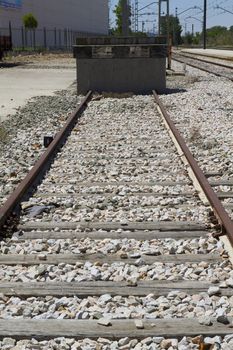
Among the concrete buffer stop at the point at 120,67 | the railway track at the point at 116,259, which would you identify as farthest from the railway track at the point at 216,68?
the railway track at the point at 116,259

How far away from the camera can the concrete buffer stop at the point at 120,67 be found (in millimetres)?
20016

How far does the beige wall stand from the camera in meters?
72.3

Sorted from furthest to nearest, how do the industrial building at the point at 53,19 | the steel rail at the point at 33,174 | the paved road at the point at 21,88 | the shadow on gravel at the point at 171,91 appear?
the industrial building at the point at 53,19 → the shadow on gravel at the point at 171,91 → the paved road at the point at 21,88 → the steel rail at the point at 33,174

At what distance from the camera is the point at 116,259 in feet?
15.9

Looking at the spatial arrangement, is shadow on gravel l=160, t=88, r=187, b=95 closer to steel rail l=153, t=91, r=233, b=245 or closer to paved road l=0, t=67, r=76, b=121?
paved road l=0, t=67, r=76, b=121

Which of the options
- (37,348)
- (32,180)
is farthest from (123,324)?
(32,180)

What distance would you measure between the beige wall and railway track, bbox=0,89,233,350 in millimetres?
61401

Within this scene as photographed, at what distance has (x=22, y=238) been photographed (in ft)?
17.6

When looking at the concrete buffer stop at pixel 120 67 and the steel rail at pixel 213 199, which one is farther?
the concrete buffer stop at pixel 120 67

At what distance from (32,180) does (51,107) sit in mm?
9304

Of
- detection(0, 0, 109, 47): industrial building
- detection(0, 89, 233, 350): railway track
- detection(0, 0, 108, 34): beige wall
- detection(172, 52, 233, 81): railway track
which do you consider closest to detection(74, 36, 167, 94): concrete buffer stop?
detection(172, 52, 233, 81): railway track

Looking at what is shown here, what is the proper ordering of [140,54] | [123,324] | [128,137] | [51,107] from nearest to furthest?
[123,324]
[128,137]
[51,107]
[140,54]

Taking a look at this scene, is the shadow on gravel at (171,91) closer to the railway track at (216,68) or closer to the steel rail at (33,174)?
the railway track at (216,68)

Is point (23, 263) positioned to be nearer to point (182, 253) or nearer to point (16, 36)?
point (182, 253)
